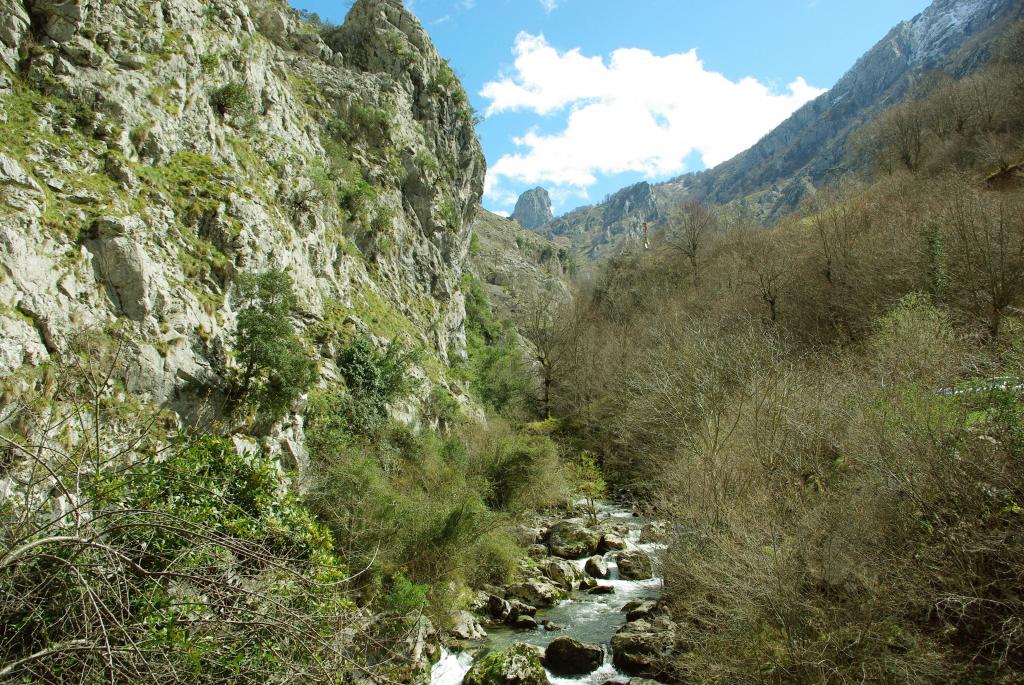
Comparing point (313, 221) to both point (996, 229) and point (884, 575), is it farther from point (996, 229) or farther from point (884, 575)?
point (996, 229)

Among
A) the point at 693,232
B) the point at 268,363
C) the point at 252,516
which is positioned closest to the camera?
the point at 252,516

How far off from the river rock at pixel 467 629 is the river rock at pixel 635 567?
604 cm

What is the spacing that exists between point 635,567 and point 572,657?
660 cm

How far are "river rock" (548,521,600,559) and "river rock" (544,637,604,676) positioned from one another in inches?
300

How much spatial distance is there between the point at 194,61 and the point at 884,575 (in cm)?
2588

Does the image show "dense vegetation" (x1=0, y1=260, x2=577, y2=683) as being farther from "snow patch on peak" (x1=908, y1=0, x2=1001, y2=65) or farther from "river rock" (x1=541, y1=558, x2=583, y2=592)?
"snow patch on peak" (x1=908, y1=0, x2=1001, y2=65)

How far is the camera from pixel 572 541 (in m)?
21.3

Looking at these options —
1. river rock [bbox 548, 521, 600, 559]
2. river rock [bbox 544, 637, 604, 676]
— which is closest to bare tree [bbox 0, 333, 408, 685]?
river rock [bbox 544, 637, 604, 676]

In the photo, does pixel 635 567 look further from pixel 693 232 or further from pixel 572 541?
pixel 693 232

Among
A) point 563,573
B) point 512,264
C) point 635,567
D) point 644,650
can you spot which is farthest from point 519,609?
point 512,264

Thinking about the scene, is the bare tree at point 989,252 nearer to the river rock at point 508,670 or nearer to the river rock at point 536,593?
the river rock at point 536,593

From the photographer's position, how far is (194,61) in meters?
20.9

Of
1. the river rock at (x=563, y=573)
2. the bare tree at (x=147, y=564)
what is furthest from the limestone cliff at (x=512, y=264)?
the bare tree at (x=147, y=564)

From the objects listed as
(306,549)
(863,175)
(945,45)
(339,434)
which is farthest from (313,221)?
(945,45)
